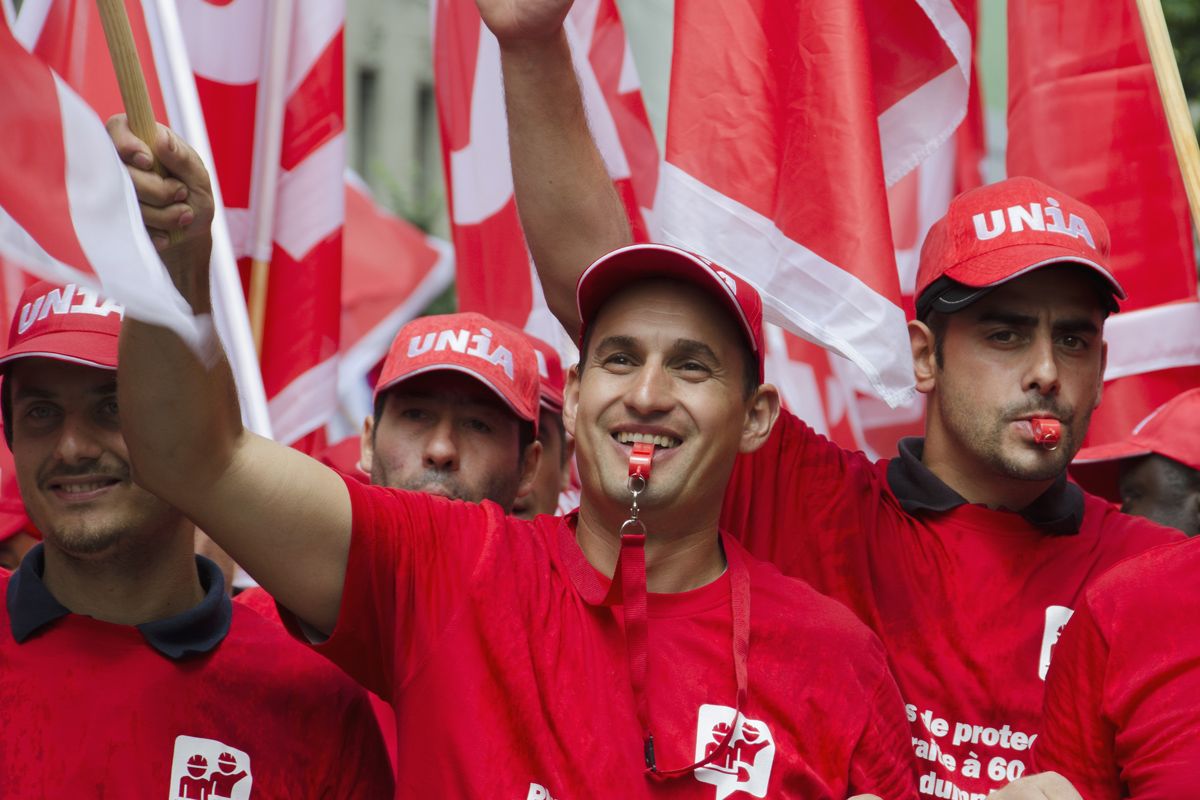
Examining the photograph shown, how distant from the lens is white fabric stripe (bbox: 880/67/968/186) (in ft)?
10.3

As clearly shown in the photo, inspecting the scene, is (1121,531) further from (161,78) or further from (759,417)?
(161,78)

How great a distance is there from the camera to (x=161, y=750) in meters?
2.35

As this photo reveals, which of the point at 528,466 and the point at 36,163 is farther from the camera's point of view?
the point at 528,466

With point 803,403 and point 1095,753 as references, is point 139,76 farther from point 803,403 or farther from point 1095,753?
point 803,403

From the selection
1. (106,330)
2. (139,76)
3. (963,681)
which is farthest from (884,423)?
Result: (139,76)

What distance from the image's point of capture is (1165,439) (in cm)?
406

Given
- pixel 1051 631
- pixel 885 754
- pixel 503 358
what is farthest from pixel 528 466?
pixel 885 754

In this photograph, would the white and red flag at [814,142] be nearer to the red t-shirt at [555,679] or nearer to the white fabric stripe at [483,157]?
the red t-shirt at [555,679]

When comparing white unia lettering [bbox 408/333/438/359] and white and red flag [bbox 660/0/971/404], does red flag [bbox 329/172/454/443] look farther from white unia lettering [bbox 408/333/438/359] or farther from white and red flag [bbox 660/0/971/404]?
white and red flag [bbox 660/0/971/404]

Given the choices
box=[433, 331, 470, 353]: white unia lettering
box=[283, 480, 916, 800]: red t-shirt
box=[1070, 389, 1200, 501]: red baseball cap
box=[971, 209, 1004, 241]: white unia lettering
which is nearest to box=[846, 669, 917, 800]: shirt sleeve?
box=[283, 480, 916, 800]: red t-shirt

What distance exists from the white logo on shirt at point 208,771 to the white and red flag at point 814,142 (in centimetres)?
139

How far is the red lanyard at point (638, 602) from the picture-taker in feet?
6.89

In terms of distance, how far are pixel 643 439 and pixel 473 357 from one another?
53.2 inches

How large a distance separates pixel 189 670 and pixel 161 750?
6.0 inches
